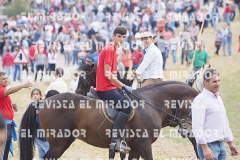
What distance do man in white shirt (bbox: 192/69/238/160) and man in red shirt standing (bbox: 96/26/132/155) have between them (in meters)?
2.40

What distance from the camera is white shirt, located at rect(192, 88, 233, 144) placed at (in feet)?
26.4

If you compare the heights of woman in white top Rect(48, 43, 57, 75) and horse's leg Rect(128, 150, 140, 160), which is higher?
woman in white top Rect(48, 43, 57, 75)

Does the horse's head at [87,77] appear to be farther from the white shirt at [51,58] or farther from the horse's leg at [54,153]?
the white shirt at [51,58]

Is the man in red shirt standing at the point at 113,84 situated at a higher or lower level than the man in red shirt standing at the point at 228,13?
lower

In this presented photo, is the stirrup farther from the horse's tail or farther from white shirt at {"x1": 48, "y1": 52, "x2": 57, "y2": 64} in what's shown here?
white shirt at {"x1": 48, "y1": 52, "x2": 57, "y2": 64}

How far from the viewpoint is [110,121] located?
34.8ft

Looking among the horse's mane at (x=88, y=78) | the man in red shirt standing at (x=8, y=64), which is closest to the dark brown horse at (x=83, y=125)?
the horse's mane at (x=88, y=78)

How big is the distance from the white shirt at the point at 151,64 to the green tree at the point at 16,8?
Answer: 116ft

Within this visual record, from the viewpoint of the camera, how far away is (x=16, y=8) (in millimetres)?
47000

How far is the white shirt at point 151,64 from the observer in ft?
39.9

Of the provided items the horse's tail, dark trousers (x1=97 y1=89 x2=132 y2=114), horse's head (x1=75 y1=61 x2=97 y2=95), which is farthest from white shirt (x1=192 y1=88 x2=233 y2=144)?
horse's head (x1=75 y1=61 x2=97 y2=95)

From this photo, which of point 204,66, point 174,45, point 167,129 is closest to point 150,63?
point 167,129

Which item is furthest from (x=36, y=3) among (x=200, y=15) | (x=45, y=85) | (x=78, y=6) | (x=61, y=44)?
(x=45, y=85)

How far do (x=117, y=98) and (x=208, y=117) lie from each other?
274 cm
